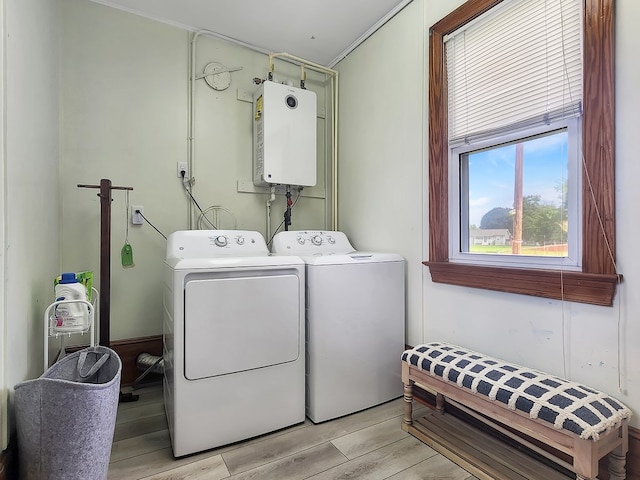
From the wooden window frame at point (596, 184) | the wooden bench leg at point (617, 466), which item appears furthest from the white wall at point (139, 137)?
the wooden bench leg at point (617, 466)

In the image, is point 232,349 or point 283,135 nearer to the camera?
point 232,349

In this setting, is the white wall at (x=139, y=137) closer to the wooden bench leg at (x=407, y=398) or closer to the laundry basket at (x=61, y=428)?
the laundry basket at (x=61, y=428)

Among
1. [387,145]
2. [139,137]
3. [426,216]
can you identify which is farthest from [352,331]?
[139,137]

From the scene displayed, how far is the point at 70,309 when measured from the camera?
56.0 inches

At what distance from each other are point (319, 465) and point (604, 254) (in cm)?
144

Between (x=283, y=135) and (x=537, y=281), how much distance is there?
5.99 feet

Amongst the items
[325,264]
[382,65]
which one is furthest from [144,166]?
[382,65]

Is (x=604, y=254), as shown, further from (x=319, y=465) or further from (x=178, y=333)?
(x=178, y=333)

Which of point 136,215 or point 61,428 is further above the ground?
point 136,215

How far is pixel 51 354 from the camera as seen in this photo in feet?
5.93

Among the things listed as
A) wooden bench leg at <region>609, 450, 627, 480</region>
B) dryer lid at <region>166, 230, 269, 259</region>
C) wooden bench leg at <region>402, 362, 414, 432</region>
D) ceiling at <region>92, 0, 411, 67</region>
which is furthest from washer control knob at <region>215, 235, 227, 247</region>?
wooden bench leg at <region>609, 450, 627, 480</region>

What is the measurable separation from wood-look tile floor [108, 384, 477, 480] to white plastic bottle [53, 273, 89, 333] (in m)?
0.62

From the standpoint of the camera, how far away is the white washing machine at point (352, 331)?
1.78 m

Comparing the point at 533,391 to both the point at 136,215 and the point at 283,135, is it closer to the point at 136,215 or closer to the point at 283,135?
the point at 283,135
